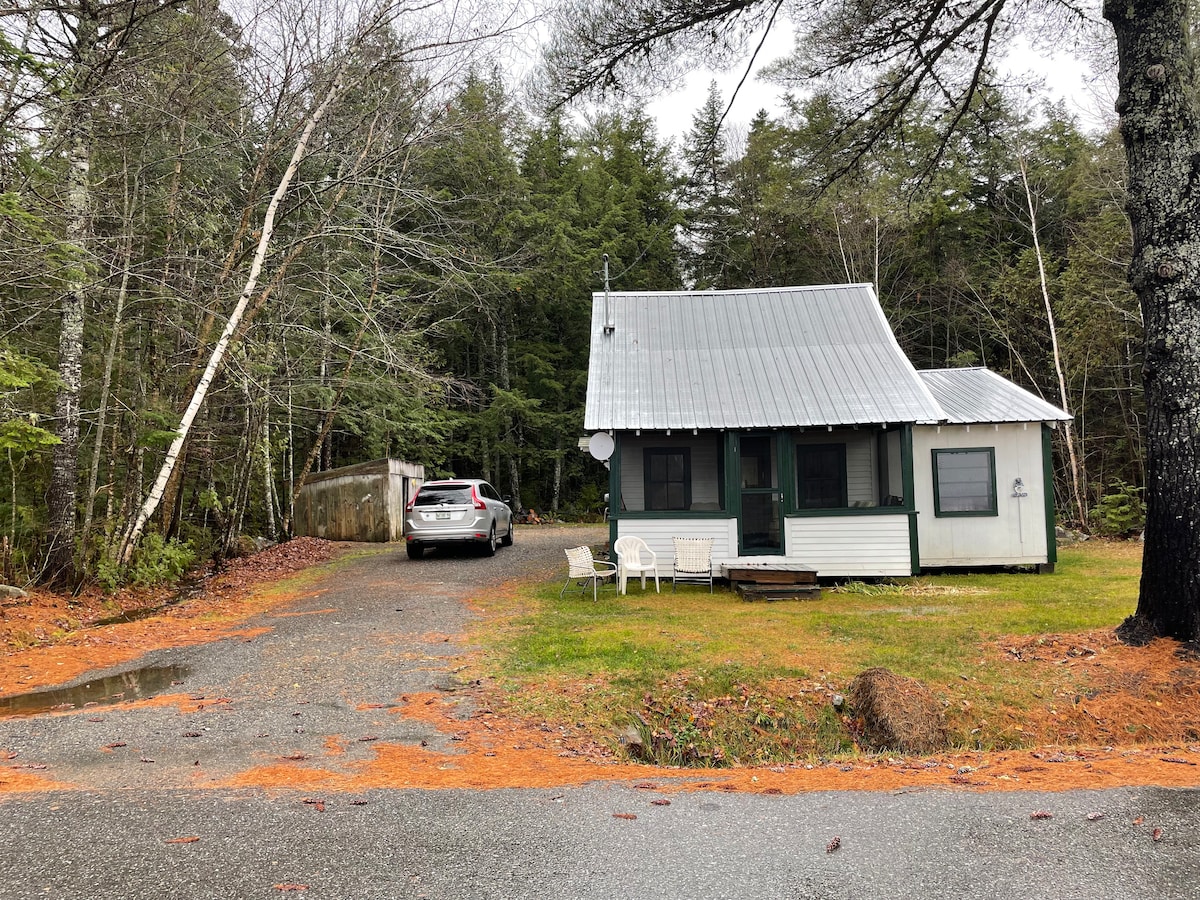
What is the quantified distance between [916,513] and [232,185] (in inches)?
480

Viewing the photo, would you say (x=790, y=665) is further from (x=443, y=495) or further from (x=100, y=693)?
(x=443, y=495)

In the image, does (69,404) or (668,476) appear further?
(668,476)

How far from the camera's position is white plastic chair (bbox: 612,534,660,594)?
11.4 meters

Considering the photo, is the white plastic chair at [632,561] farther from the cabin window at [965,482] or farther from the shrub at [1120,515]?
the shrub at [1120,515]

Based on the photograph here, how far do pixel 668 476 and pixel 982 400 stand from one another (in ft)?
18.5

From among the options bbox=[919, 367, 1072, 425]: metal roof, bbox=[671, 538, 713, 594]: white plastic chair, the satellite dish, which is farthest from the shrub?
the satellite dish

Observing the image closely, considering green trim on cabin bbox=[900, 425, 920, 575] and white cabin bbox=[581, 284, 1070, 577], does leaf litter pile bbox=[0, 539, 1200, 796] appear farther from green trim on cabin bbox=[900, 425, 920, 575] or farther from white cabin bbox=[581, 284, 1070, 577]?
white cabin bbox=[581, 284, 1070, 577]

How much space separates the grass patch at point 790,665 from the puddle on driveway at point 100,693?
281 cm

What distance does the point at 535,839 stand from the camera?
11.7 ft

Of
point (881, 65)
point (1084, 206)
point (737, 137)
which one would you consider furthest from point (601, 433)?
point (737, 137)

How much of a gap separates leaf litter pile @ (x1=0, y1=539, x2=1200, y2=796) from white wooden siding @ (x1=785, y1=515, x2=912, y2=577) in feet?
13.0

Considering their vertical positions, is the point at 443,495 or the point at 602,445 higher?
the point at 602,445

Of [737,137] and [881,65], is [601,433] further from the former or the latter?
[737,137]

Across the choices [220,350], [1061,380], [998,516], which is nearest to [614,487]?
[220,350]
